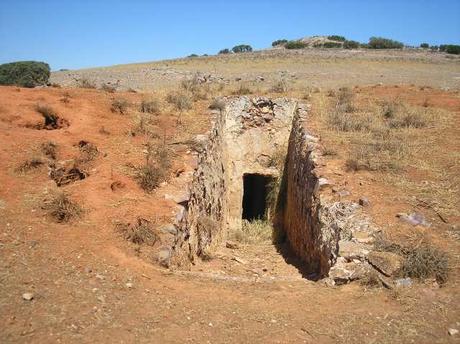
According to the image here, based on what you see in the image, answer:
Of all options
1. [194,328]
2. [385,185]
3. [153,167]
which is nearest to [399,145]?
[385,185]

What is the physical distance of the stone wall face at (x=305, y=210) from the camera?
747 centimetres

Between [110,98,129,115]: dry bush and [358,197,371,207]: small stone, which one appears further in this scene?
[110,98,129,115]: dry bush

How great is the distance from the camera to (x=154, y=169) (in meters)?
8.03

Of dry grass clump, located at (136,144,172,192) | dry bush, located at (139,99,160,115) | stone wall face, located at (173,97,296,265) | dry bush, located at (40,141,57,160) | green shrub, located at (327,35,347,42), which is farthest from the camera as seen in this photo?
green shrub, located at (327,35,347,42)

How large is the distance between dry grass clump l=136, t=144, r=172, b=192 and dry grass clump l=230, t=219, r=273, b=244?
370 centimetres

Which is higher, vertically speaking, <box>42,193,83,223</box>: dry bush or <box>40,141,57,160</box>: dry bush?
<box>40,141,57,160</box>: dry bush

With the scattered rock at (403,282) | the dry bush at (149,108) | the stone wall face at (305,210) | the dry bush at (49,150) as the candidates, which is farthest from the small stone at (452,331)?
the dry bush at (149,108)

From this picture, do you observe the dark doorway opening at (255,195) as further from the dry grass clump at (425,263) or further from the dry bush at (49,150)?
the dry grass clump at (425,263)

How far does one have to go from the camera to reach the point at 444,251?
6.11 metres

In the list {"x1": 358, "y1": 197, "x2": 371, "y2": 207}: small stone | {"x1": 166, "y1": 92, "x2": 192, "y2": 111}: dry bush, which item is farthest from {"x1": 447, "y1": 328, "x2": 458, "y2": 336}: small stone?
{"x1": 166, "y1": 92, "x2": 192, "y2": 111}: dry bush

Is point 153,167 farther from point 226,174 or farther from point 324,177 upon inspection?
point 226,174

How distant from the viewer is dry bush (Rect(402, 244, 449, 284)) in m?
5.53

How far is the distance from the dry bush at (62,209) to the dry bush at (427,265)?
4923 millimetres

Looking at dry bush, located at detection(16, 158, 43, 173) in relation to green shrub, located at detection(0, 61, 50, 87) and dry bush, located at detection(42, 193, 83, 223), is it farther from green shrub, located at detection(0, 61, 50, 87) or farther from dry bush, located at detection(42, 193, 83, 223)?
green shrub, located at detection(0, 61, 50, 87)
